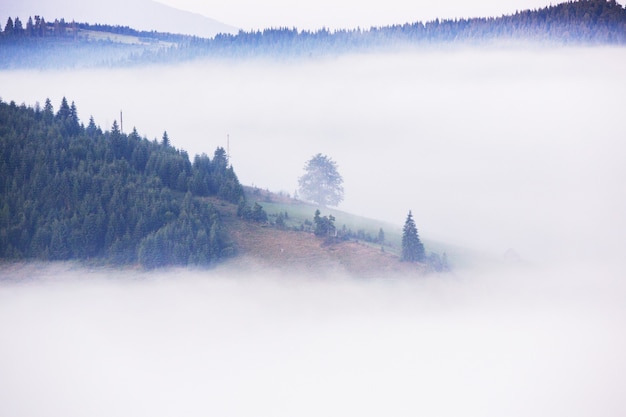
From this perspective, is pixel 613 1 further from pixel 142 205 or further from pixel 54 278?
pixel 54 278

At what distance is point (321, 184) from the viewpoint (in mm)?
155250

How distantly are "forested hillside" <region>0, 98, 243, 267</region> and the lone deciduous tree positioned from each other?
34.8 metres

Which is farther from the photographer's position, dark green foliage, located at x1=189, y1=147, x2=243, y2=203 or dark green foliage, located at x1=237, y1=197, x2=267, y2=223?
dark green foliage, located at x1=189, y1=147, x2=243, y2=203

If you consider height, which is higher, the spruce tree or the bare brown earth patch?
the spruce tree

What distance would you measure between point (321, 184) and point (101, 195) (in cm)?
5666

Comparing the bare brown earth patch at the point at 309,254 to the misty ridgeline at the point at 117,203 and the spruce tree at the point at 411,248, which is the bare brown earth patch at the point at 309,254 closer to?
the misty ridgeline at the point at 117,203

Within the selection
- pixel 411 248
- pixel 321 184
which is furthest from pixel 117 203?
pixel 321 184

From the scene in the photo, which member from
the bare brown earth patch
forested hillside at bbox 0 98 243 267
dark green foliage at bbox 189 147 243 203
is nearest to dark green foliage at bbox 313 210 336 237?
the bare brown earth patch

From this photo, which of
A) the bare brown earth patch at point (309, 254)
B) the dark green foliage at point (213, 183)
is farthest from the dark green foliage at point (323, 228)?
the dark green foliage at point (213, 183)

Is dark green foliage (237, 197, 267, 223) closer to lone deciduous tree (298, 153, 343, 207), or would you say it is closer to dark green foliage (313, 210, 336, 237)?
dark green foliage (313, 210, 336, 237)

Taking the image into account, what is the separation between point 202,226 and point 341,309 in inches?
908

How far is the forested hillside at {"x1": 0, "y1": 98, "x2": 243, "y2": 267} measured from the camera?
10169 centimetres

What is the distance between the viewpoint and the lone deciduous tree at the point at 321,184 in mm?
153750

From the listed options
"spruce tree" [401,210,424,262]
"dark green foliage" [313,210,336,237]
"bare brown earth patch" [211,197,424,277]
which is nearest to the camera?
"bare brown earth patch" [211,197,424,277]
